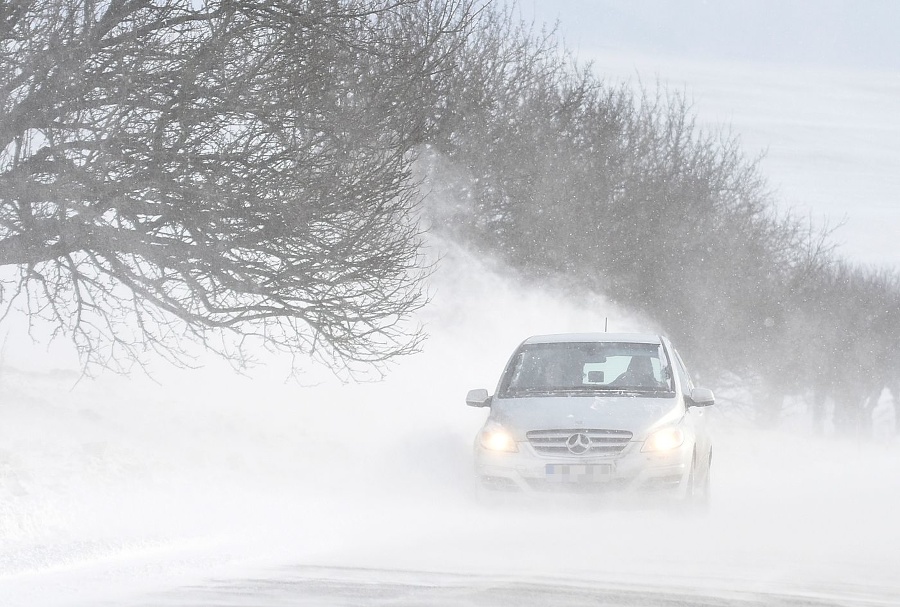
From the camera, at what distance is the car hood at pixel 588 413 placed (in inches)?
378

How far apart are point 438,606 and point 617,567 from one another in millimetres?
1741

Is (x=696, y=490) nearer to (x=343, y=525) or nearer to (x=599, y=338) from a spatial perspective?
→ (x=599, y=338)

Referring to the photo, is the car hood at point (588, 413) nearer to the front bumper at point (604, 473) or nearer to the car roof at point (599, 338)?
the front bumper at point (604, 473)

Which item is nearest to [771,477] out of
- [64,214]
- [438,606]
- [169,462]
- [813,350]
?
[169,462]

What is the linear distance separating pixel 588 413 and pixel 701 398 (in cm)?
125

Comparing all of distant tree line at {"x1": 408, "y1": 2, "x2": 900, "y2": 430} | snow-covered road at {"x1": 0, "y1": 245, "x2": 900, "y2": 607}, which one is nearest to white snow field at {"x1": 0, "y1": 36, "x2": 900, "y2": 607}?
snow-covered road at {"x1": 0, "y1": 245, "x2": 900, "y2": 607}

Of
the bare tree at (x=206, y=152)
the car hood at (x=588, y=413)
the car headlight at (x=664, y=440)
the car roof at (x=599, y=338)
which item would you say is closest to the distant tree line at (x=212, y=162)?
the bare tree at (x=206, y=152)

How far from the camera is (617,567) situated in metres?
7.55

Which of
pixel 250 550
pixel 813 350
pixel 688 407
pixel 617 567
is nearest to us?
pixel 617 567

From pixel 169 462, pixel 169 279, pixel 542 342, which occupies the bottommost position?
pixel 169 462

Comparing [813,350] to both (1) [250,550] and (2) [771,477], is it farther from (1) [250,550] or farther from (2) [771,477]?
(1) [250,550]

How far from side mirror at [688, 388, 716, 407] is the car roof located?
34.1 inches

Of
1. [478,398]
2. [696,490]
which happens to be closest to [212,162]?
[478,398]

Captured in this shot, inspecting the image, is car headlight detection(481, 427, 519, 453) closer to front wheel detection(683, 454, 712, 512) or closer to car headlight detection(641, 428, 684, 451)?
car headlight detection(641, 428, 684, 451)
